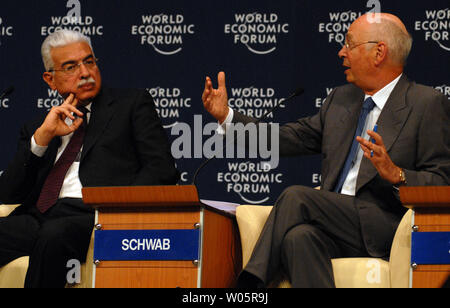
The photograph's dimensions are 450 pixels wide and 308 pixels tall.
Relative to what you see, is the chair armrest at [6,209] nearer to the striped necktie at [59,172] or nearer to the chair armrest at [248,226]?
the striped necktie at [59,172]

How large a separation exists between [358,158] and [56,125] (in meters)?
1.41

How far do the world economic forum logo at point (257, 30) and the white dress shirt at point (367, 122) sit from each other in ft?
3.93

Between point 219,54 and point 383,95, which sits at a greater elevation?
point 219,54

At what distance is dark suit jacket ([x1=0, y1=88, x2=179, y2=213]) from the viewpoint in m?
3.62

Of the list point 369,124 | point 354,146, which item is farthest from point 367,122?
point 354,146

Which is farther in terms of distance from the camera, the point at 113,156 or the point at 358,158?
the point at 113,156

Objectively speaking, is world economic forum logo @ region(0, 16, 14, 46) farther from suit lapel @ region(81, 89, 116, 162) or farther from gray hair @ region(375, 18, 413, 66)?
gray hair @ region(375, 18, 413, 66)

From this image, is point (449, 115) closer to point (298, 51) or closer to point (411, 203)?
point (411, 203)

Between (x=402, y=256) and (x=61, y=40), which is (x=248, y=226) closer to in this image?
(x=402, y=256)

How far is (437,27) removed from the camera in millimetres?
4504

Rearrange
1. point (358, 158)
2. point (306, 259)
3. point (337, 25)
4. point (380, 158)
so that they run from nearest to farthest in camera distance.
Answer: point (306, 259)
point (380, 158)
point (358, 158)
point (337, 25)

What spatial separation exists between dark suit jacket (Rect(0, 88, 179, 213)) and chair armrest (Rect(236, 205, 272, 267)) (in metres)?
0.48

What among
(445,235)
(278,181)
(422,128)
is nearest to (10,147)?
(278,181)

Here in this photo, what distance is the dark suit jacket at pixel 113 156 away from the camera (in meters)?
3.62
